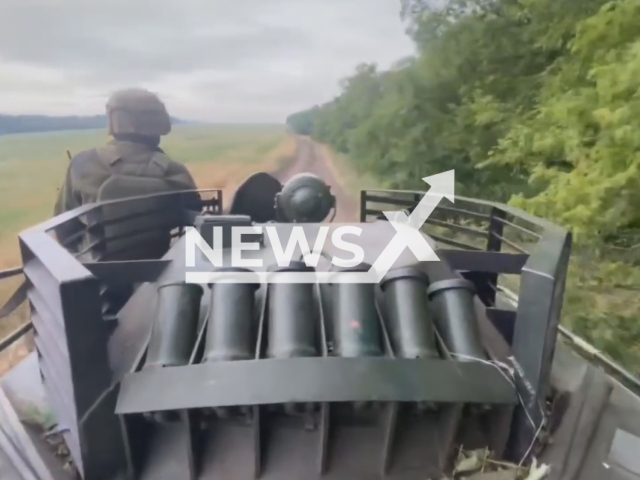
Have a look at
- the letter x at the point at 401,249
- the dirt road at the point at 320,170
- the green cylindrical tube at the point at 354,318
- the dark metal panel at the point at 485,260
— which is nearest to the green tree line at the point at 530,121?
the dirt road at the point at 320,170

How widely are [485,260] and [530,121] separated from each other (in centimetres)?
156

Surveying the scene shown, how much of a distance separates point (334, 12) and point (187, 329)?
6.61 feet

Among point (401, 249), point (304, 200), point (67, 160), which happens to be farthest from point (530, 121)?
point (67, 160)

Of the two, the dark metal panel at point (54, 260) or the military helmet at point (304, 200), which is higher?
the dark metal panel at point (54, 260)

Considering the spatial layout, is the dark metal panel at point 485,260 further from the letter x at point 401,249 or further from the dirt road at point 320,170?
the dirt road at point 320,170

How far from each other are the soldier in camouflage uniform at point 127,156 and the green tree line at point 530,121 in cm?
63

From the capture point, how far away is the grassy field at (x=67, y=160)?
294 cm

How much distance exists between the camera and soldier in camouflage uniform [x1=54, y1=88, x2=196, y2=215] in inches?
122

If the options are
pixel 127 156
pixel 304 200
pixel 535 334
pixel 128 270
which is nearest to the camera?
pixel 535 334

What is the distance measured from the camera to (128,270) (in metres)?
1.97

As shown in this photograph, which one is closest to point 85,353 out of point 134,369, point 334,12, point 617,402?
point 134,369

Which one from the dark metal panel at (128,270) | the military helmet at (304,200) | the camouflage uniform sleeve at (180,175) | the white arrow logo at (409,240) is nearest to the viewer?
the dark metal panel at (128,270)

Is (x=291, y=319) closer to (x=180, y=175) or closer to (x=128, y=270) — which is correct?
(x=128, y=270)

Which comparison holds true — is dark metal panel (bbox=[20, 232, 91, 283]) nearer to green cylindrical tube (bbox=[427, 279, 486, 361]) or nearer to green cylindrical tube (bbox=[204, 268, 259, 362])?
green cylindrical tube (bbox=[204, 268, 259, 362])
